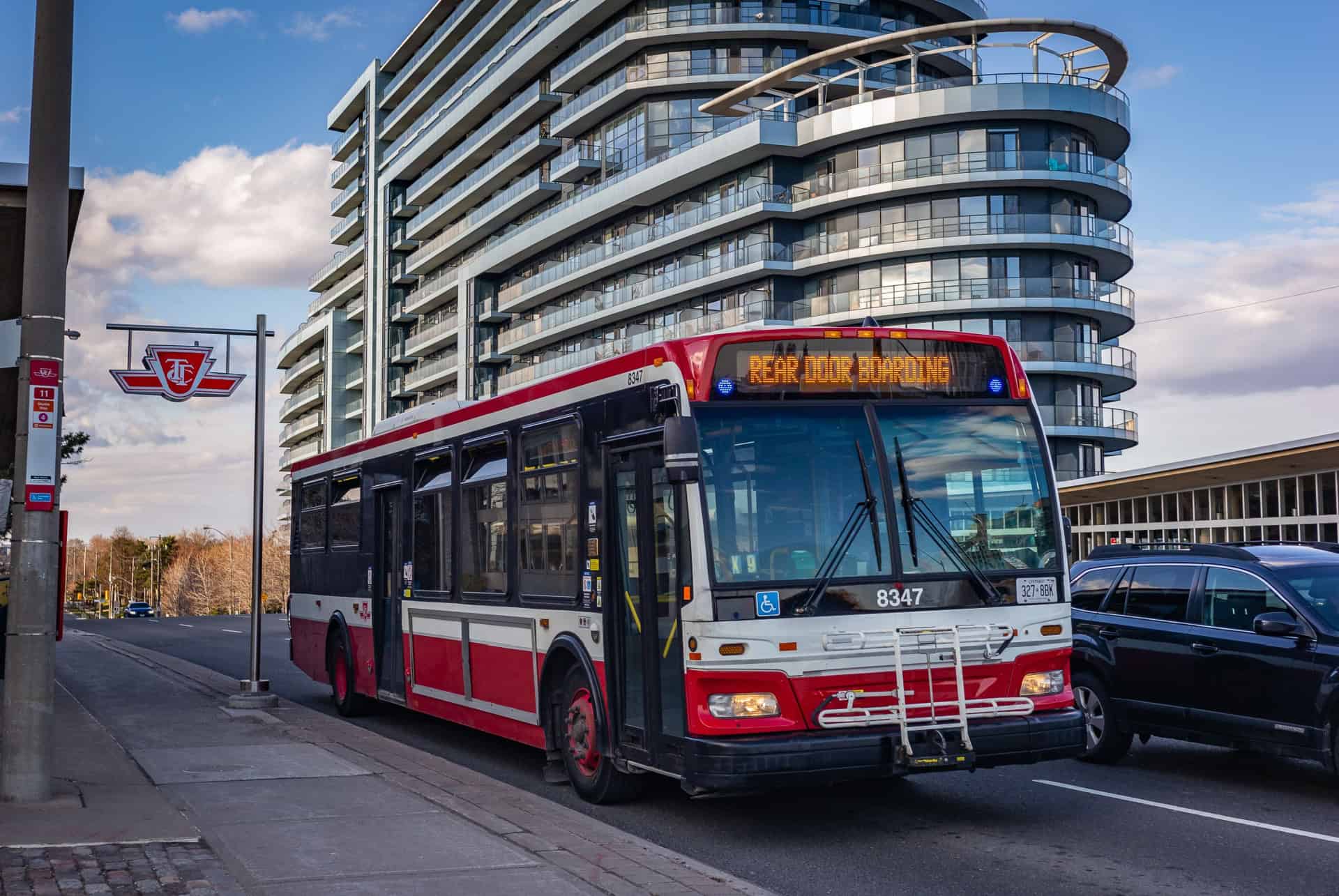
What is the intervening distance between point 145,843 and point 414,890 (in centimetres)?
192

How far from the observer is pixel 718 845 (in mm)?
8688

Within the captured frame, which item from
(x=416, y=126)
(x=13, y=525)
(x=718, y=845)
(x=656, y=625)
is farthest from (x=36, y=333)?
(x=416, y=126)

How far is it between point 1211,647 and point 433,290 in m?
86.1

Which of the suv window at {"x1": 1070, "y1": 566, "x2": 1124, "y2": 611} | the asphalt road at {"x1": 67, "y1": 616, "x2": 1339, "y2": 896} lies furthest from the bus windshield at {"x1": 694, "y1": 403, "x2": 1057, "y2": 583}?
the suv window at {"x1": 1070, "y1": 566, "x2": 1124, "y2": 611}

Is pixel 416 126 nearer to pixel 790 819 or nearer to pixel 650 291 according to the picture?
pixel 650 291

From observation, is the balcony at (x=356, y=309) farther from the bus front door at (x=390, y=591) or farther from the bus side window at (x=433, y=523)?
the bus side window at (x=433, y=523)

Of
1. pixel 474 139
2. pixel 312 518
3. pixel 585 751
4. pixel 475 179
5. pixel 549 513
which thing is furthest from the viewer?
pixel 474 139

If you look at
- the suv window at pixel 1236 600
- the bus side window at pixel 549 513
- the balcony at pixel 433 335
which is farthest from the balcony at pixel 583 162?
the suv window at pixel 1236 600

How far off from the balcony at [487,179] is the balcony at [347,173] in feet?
44.5

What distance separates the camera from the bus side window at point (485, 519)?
37.9 ft

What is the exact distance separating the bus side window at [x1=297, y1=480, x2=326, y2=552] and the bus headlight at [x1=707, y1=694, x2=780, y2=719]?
9891 millimetres

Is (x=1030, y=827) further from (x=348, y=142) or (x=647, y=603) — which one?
(x=348, y=142)

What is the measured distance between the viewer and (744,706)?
27.3 ft

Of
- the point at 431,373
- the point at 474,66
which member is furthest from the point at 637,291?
the point at 474,66
